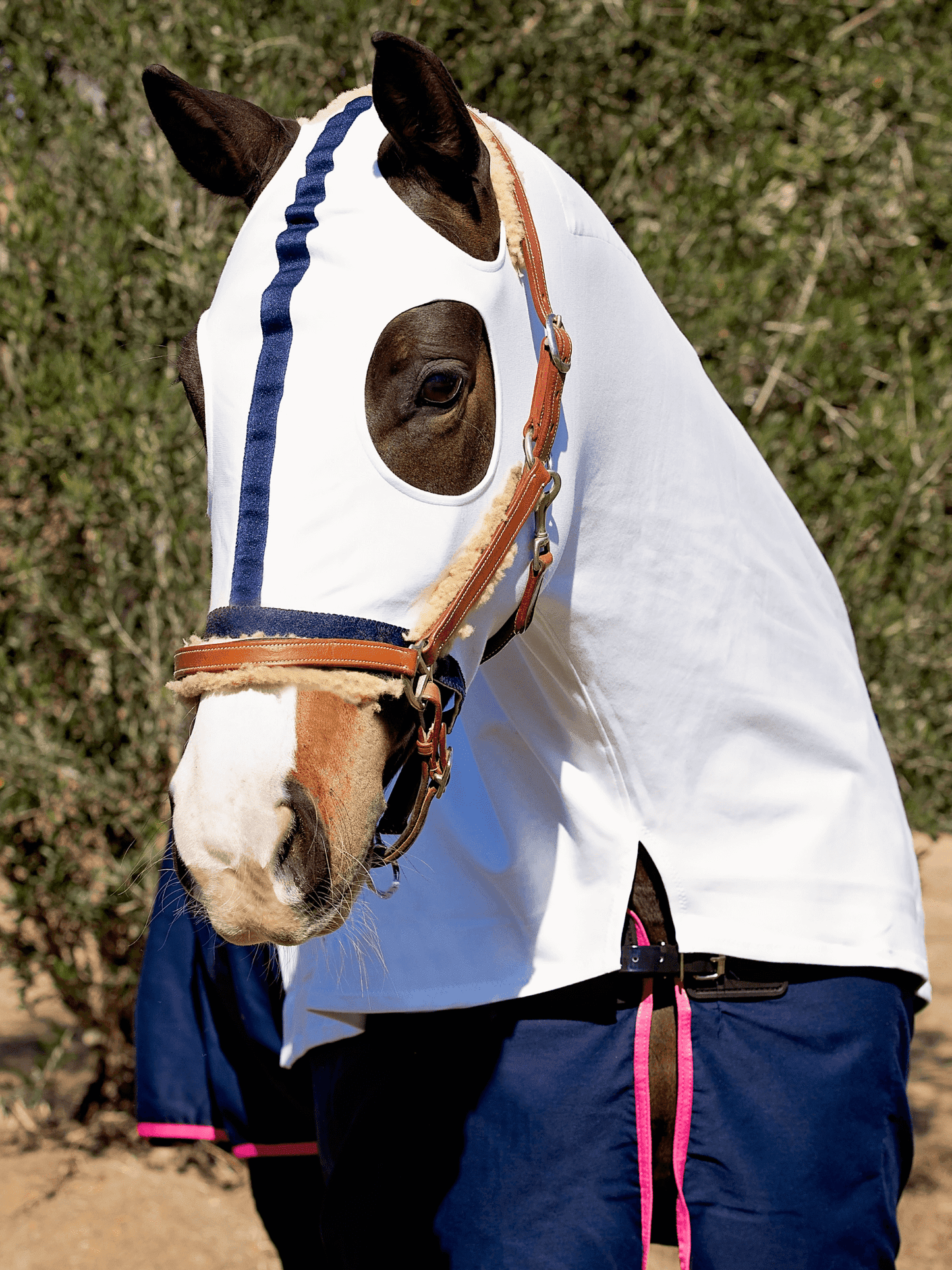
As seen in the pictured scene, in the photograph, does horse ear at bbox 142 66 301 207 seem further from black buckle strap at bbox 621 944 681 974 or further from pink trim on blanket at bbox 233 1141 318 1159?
pink trim on blanket at bbox 233 1141 318 1159

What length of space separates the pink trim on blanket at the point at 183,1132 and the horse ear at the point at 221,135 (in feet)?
5.71

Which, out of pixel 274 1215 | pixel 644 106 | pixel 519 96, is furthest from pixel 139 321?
pixel 274 1215

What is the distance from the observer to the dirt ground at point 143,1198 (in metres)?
2.91

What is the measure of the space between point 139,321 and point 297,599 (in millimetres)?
2295

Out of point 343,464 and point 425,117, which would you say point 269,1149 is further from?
point 425,117

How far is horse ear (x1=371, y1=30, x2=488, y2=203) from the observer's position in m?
0.99

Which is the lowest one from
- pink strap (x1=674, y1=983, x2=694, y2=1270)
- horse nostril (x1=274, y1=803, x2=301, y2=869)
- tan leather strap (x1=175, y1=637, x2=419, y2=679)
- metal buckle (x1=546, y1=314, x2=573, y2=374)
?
pink strap (x1=674, y1=983, x2=694, y2=1270)

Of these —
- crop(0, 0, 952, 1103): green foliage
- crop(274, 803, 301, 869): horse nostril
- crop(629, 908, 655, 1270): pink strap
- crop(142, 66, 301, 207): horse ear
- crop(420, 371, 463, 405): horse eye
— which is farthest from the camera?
crop(0, 0, 952, 1103): green foliage

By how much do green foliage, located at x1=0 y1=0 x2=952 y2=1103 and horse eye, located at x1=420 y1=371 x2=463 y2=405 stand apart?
1.80m

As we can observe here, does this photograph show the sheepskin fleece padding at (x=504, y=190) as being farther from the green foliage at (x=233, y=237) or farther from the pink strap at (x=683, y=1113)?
the green foliage at (x=233, y=237)

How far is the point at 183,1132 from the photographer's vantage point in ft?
6.75

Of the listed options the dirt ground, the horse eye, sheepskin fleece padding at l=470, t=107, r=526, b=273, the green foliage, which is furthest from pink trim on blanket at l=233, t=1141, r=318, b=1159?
sheepskin fleece padding at l=470, t=107, r=526, b=273

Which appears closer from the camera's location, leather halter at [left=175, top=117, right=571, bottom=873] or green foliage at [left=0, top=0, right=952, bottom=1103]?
leather halter at [left=175, top=117, right=571, bottom=873]

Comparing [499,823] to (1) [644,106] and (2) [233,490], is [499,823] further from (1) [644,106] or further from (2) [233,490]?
(1) [644,106]
